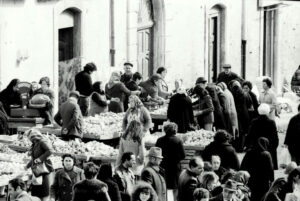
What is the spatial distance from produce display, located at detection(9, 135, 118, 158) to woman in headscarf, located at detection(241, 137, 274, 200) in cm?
331

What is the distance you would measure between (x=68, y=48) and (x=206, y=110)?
594cm

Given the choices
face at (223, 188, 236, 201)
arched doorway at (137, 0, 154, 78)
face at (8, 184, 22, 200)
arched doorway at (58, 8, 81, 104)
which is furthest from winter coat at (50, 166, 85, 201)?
arched doorway at (137, 0, 154, 78)

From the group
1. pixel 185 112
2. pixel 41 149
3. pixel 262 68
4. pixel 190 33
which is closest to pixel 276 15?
pixel 262 68

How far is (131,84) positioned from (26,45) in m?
2.52

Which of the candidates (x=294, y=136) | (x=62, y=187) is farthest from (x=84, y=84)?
(x=62, y=187)

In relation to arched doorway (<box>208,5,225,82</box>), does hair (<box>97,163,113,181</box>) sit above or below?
below

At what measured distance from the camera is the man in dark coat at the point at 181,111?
25047mm

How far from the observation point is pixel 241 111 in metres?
27.3

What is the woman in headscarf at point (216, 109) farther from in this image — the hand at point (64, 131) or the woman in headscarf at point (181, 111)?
the hand at point (64, 131)

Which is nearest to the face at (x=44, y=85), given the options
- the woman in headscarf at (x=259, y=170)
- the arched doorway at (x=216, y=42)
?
the woman in headscarf at (x=259, y=170)

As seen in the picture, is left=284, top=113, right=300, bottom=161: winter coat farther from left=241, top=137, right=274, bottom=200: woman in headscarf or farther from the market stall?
left=241, top=137, right=274, bottom=200: woman in headscarf

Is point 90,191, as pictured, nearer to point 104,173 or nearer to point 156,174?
point 104,173

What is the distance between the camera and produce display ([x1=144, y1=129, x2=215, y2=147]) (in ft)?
79.4

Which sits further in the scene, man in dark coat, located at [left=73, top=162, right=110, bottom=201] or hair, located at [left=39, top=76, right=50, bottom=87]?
hair, located at [left=39, top=76, right=50, bottom=87]
